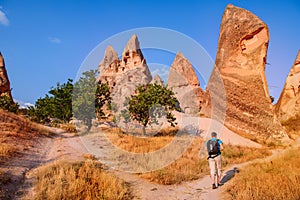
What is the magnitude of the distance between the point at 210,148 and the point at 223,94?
37.8 ft

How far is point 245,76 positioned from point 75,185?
1554 cm

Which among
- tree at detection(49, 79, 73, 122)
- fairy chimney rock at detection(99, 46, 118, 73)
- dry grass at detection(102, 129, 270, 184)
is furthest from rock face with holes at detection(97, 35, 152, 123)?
dry grass at detection(102, 129, 270, 184)

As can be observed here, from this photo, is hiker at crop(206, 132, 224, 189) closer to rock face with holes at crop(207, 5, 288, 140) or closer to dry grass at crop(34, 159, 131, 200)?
dry grass at crop(34, 159, 131, 200)

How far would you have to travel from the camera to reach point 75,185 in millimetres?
5371

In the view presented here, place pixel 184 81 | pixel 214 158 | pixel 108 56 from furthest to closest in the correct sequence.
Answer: pixel 108 56 < pixel 184 81 < pixel 214 158

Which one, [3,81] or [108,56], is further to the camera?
[108,56]

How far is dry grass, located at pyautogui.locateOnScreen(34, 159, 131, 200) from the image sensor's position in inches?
196

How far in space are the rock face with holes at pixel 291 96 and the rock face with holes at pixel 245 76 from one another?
6029mm

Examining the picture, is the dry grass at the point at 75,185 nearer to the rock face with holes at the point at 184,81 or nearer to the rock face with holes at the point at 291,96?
the rock face with holes at the point at 291,96

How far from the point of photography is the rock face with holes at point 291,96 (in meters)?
21.2

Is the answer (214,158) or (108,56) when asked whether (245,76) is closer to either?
(214,158)

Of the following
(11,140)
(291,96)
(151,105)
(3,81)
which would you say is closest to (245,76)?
(151,105)

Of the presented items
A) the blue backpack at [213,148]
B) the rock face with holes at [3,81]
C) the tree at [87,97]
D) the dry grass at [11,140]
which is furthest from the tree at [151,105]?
the rock face with holes at [3,81]

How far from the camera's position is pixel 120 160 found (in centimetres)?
931
